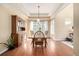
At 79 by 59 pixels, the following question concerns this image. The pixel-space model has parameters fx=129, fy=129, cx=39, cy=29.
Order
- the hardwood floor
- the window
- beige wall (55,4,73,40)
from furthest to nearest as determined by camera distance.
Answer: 1. the window
2. beige wall (55,4,73,40)
3. the hardwood floor

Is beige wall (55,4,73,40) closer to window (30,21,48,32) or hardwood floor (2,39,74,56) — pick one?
window (30,21,48,32)

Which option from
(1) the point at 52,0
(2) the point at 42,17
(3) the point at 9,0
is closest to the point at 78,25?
(1) the point at 52,0

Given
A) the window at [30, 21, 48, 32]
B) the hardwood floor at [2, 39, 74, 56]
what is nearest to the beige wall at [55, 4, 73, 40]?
the window at [30, 21, 48, 32]

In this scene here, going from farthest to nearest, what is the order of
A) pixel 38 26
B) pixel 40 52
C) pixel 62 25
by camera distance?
pixel 38 26 < pixel 62 25 < pixel 40 52

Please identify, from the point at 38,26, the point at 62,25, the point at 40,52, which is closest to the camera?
the point at 40,52

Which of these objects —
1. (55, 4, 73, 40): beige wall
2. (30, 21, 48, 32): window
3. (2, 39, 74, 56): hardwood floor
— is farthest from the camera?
A: (30, 21, 48, 32): window

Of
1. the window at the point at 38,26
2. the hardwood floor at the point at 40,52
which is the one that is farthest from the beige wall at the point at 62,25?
the hardwood floor at the point at 40,52

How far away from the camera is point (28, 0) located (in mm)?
2836

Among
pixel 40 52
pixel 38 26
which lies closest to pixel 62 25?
pixel 38 26

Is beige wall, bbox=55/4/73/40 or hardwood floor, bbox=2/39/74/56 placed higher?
beige wall, bbox=55/4/73/40

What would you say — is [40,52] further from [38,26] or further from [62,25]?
[38,26]

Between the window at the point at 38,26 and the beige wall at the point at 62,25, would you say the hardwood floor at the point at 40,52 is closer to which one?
the beige wall at the point at 62,25

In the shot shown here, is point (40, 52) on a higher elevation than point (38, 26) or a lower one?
lower

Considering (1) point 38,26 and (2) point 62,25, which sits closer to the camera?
(2) point 62,25
